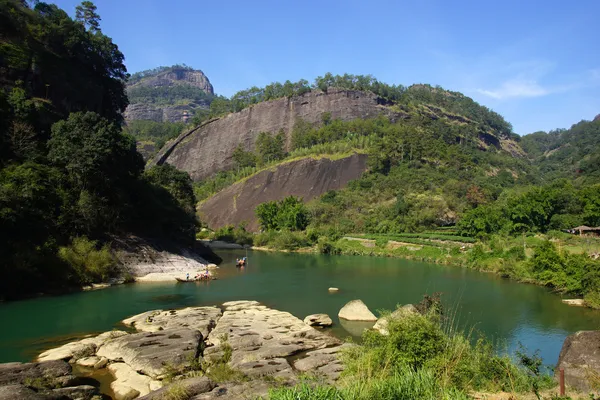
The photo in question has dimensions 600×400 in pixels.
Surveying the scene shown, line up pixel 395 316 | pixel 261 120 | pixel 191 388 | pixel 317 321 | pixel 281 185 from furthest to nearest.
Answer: pixel 261 120
pixel 281 185
pixel 317 321
pixel 395 316
pixel 191 388

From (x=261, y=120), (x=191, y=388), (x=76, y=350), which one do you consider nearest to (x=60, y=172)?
(x=76, y=350)

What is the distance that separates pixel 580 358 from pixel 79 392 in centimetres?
1391

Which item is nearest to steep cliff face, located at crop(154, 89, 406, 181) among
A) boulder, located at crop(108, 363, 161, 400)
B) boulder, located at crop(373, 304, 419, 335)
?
boulder, located at crop(373, 304, 419, 335)

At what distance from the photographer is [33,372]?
12414mm

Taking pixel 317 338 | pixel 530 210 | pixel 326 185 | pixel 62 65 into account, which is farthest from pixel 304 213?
pixel 317 338

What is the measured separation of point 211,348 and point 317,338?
454cm

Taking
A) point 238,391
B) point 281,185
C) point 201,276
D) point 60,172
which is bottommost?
point 201,276

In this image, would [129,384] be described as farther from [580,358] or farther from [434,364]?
[580,358]

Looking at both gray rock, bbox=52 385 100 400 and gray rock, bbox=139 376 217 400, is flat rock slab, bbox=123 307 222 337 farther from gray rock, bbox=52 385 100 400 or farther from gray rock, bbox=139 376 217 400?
gray rock, bbox=139 376 217 400

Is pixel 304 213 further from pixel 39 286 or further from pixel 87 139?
pixel 39 286

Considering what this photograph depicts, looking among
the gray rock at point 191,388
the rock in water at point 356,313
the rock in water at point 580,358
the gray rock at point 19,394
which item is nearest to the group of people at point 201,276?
the rock in water at point 356,313

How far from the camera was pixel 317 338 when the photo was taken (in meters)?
18.6

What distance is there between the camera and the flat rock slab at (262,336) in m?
16.1

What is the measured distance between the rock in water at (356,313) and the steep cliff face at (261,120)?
268 feet
